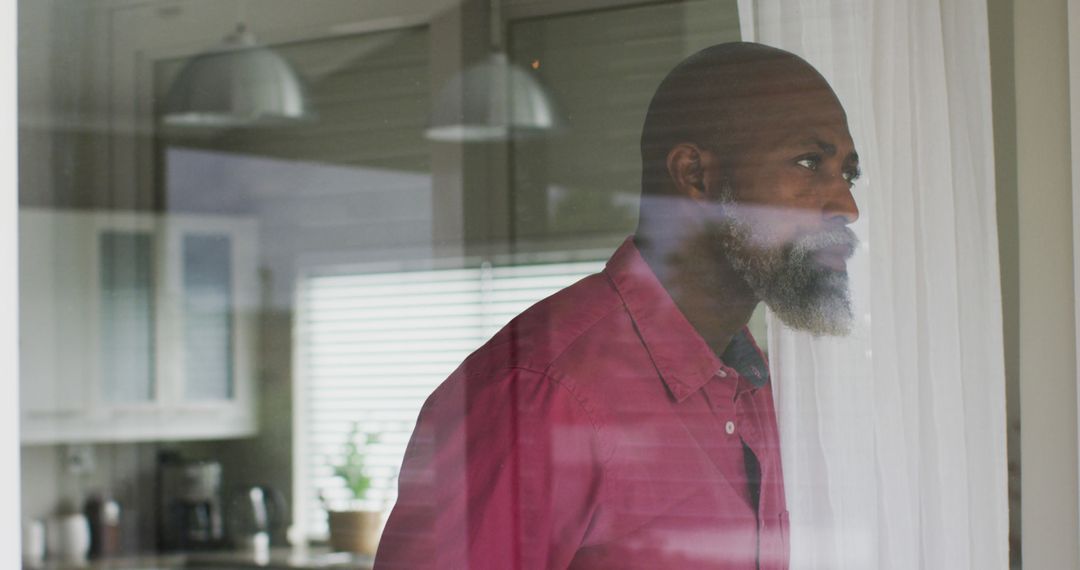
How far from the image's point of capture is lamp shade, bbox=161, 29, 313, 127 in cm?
74

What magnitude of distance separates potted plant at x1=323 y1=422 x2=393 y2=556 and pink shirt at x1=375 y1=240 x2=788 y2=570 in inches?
0.5

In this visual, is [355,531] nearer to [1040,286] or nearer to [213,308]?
[213,308]

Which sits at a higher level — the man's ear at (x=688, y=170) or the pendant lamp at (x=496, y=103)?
the pendant lamp at (x=496, y=103)

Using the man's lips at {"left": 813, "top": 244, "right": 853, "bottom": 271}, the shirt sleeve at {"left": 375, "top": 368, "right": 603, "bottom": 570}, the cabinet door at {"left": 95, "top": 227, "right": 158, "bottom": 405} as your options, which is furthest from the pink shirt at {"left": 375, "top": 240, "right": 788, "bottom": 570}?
the cabinet door at {"left": 95, "top": 227, "right": 158, "bottom": 405}

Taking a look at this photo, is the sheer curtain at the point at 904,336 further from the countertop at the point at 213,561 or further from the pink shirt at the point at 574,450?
the countertop at the point at 213,561

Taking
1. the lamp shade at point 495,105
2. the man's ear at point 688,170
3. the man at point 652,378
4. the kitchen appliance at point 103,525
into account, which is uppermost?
the lamp shade at point 495,105

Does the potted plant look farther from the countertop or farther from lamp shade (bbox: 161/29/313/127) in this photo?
lamp shade (bbox: 161/29/313/127)

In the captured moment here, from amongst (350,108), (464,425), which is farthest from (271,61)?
(464,425)

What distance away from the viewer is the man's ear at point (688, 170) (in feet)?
2.30

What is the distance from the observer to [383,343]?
0.72 metres

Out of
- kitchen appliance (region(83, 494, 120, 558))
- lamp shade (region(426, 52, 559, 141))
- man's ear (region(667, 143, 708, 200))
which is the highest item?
lamp shade (region(426, 52, 559, 141))

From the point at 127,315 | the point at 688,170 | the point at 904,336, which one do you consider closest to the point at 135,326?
the point at 127,315

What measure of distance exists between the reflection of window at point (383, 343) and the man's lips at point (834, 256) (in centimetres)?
17

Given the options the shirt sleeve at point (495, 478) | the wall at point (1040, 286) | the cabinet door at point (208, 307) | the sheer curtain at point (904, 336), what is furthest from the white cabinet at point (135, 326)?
the wall at point (1040, 286)
